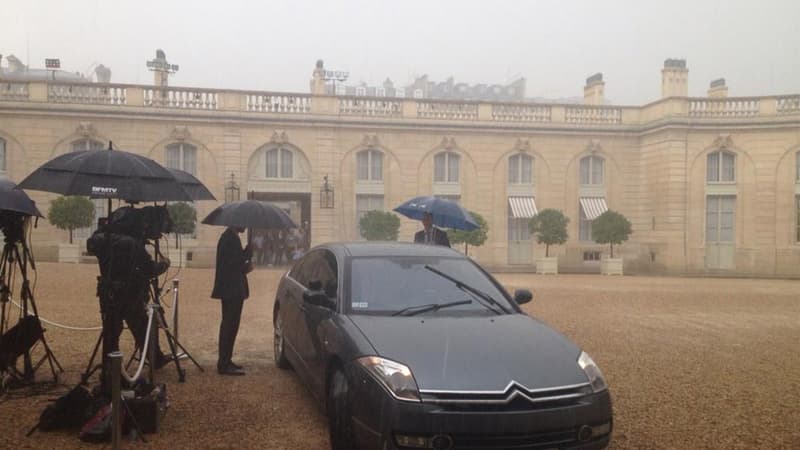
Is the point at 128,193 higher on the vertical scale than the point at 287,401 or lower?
higher

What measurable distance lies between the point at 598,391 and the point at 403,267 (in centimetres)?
213

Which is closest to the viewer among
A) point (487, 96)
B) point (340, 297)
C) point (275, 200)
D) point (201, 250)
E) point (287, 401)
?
point (340, 297)

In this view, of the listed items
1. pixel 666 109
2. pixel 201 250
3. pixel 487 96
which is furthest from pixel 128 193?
pixel 487 96

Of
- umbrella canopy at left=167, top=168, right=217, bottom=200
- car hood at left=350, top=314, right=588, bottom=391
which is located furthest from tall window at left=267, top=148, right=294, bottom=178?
car hood at left=350, top=314, right=588, bottom=391

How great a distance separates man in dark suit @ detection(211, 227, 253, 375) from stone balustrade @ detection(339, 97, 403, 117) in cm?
2234

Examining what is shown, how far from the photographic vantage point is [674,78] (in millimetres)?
29672

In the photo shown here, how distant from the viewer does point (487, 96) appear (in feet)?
250

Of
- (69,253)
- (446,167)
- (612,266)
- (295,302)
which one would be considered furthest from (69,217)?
(612,266)

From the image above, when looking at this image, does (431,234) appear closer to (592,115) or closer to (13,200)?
(13,200)

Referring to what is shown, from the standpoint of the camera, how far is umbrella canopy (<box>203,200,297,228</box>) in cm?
740

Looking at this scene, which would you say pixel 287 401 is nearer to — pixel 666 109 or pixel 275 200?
pixel 275 200

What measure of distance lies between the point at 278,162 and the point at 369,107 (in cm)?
493

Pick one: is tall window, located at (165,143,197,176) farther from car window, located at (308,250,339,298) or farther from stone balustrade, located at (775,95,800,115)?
stone balustrade, located at (775,95,800,115)

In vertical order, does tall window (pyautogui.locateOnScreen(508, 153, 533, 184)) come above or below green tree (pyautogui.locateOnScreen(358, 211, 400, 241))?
above
